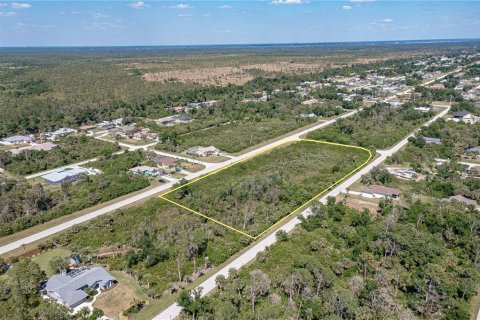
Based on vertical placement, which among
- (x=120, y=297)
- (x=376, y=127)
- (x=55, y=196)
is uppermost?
(x=376, y=127)

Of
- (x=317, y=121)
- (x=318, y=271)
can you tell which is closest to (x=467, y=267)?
(x=318, y=271)

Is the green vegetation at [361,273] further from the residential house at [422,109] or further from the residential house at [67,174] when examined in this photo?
the residential house at [422,109]

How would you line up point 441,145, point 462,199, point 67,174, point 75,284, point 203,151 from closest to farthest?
1. point 75,284
2. point 462,199
3. point 67,174
4. point 203,151
5. point 441,145

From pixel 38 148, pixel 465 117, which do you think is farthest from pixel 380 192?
pixel 38 148

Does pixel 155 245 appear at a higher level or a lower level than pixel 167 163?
lower

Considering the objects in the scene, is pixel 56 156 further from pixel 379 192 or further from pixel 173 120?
pixel 379 192

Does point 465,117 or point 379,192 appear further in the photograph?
point 465,117
